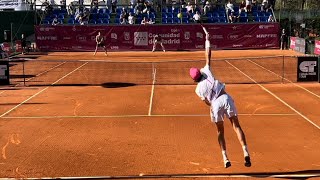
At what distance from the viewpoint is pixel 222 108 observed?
8.48 metres

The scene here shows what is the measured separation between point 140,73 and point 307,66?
964 cm

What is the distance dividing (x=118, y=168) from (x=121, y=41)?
34030mm

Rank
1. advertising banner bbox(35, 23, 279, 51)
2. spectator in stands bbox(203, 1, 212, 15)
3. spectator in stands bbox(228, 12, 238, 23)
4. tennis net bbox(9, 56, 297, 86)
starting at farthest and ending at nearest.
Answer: spectator in stands bbox(203, 1, 212, 15) → spectator in stands bbox(228, 12, 238, 23) → advertising banner bbox(35, 23, 279, 51) → tennis net bbox(9, 56, 297, 86)

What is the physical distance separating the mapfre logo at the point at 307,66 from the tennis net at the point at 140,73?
41.2 inches

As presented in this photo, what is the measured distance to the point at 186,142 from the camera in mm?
11297

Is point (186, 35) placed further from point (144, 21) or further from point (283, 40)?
point (283, 40)

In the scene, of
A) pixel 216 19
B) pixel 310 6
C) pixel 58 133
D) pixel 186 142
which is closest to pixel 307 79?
pixel 186 142

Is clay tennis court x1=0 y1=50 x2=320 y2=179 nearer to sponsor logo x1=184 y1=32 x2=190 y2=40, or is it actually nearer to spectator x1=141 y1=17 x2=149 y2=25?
sponsor logo x1=184 y1=32 x2=190 y2=40

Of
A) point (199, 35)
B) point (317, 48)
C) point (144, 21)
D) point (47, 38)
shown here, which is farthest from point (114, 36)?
point (317, 48)

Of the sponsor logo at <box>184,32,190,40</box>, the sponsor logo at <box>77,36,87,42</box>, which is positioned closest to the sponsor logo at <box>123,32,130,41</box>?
the sponsor logo at <box>77,36,87,42</box>

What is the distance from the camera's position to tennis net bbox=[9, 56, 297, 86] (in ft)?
74.8

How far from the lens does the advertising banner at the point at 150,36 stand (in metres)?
42.2

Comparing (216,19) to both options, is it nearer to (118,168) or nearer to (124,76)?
(124,76)

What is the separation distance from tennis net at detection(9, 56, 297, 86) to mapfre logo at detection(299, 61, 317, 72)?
3.43 ft
